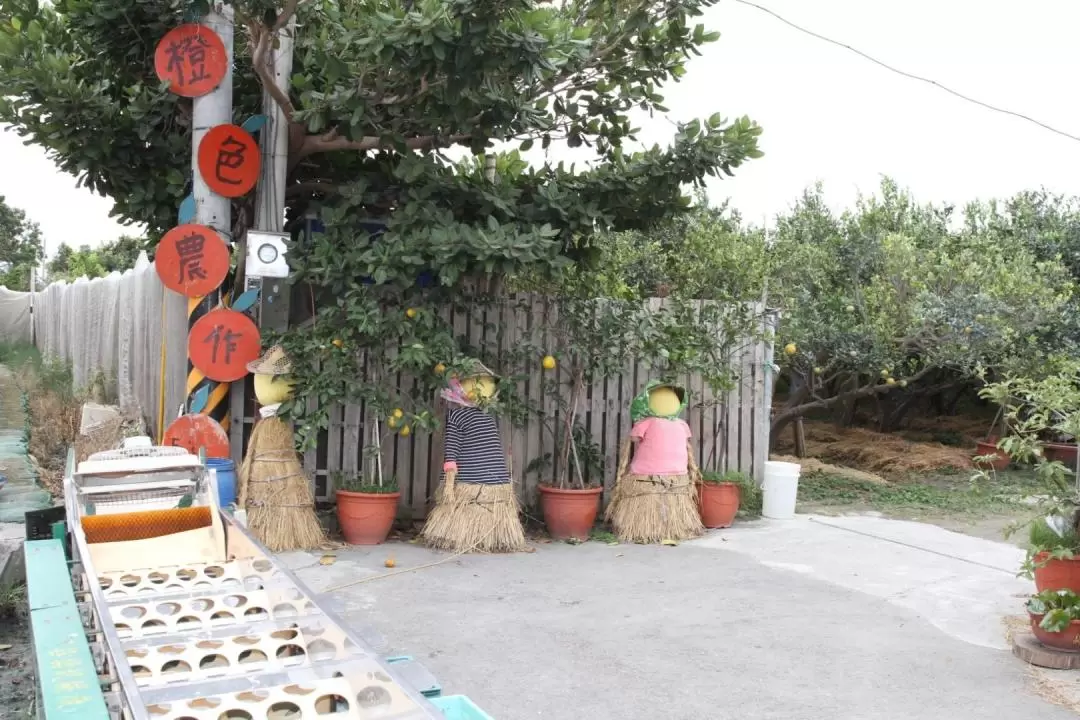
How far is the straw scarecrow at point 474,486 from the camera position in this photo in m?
7.03

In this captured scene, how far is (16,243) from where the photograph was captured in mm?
43812

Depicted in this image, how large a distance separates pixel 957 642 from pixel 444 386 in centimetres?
372

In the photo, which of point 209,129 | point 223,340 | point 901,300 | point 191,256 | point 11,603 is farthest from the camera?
point 901,300

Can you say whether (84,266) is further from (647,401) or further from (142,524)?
(142,524)

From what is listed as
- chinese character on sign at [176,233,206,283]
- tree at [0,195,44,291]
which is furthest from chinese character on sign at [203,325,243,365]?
tree at [0,195,44,291]

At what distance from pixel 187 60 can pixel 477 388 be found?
120 inches

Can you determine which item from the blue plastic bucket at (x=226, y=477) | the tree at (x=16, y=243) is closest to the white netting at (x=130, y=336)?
the blue plastic bucket at (x=226, y=477)

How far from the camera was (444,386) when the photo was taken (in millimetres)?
7031

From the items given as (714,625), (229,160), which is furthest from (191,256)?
(714,625)

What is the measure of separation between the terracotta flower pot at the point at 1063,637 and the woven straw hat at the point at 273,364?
5.00 metres

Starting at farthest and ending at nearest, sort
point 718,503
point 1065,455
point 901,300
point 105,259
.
Result: 1. point 105,259
2. point 1065,455
3. point 901,300
4. point 718,503

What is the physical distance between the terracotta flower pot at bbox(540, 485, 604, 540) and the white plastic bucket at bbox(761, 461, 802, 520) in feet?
5.80

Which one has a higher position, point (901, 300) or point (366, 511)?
point (901, 300)

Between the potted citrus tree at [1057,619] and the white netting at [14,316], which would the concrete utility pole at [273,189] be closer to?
the potted citrus tree at [1057,619]
